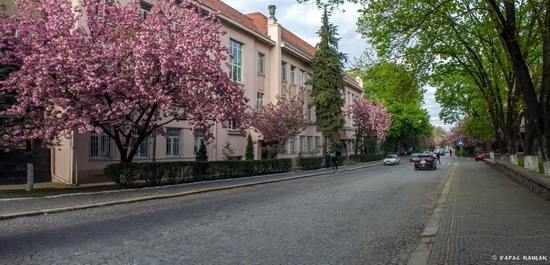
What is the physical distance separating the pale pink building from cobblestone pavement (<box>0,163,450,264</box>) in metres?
7.63

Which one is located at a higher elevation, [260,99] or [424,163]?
[260,99]

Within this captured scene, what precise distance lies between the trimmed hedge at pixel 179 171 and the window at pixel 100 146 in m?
3.69

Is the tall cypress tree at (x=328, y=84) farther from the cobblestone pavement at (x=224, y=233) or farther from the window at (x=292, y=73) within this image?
the cobblestone pavement at (x=224, y=233)

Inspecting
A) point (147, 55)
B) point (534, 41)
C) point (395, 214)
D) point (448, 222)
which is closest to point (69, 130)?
point (147, 55)

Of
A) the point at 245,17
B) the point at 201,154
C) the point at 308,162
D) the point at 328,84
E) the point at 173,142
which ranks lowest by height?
the point at 308,162

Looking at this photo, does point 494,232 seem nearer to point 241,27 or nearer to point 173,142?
point 173,142

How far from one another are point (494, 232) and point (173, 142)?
1911cm

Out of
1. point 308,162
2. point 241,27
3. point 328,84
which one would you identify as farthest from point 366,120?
Result: point 241,27

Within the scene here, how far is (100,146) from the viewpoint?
18641 millimetres

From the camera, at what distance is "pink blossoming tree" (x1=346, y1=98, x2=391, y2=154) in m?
48.7

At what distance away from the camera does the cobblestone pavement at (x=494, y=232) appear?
16.9ft

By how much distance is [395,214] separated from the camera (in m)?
9.41

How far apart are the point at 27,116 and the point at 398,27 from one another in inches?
519

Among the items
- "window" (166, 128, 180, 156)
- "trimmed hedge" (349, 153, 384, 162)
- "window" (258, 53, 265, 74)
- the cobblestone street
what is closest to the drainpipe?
the cobblestone street
